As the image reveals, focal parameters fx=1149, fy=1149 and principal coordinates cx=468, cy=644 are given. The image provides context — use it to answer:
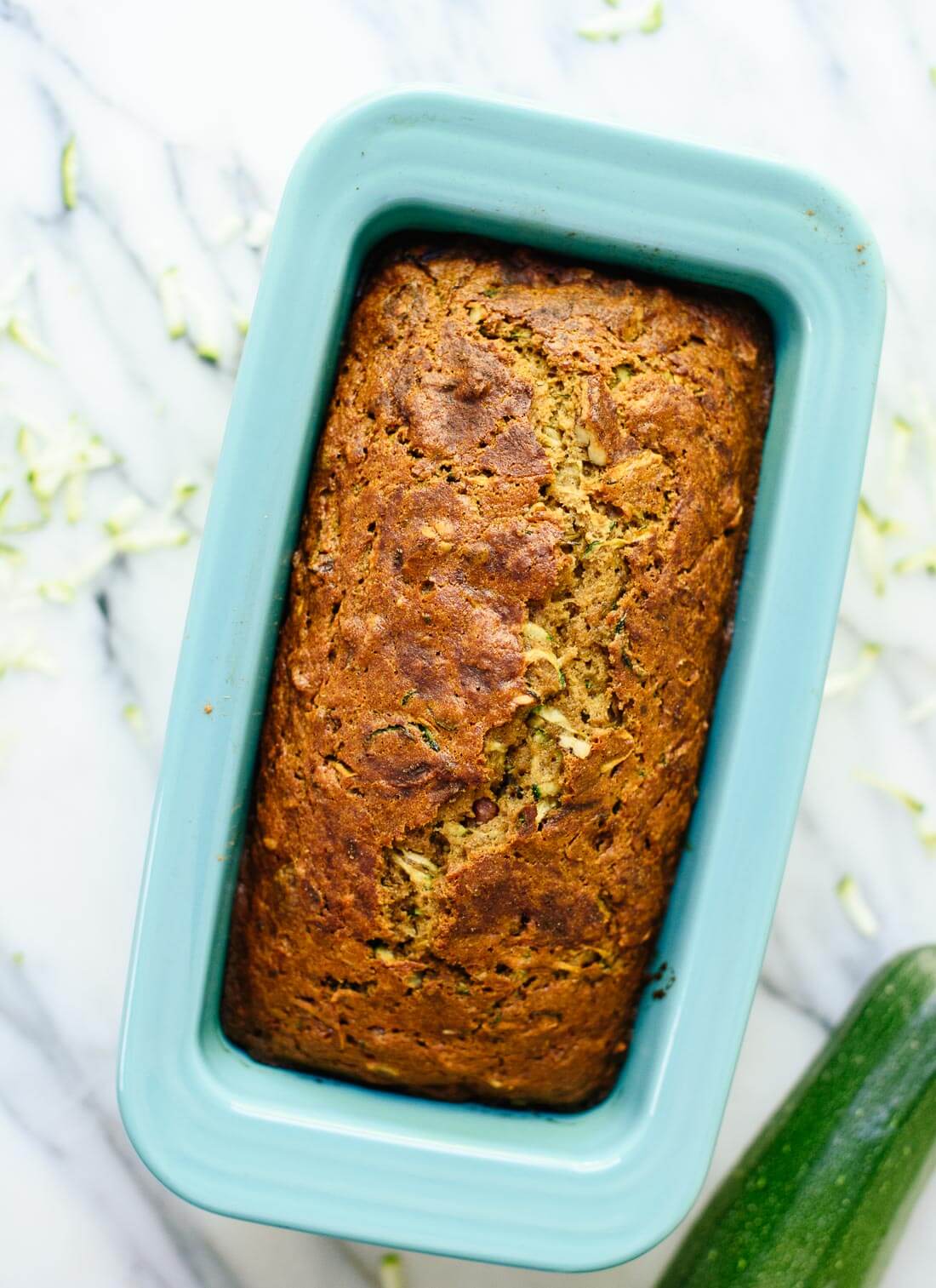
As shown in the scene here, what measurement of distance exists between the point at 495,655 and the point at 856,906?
0.91m

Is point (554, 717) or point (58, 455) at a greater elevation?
point (58, 455)

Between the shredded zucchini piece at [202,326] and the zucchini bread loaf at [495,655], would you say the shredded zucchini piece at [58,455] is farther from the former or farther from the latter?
the zucchini bread loaf at [495,655]

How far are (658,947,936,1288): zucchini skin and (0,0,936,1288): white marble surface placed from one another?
0.08 metres

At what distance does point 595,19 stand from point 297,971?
149 cm

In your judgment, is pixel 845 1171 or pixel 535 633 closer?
pixel 535 633

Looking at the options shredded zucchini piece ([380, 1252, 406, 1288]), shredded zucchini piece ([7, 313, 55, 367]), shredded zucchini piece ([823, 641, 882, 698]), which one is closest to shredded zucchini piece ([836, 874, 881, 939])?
shredded zucchini piece ([823, 641, 882, 698])

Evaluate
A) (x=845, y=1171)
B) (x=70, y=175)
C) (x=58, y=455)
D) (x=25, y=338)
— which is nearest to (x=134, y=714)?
(x=58, y=455)

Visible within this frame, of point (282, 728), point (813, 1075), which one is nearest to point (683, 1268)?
point (813, 1075)

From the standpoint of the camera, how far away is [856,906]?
1892mm

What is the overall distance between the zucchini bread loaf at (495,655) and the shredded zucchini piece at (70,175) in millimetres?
623

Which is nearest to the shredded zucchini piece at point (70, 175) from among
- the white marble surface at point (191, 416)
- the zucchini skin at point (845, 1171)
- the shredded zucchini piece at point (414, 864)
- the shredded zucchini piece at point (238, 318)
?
the white marble surface at point (191, 416)

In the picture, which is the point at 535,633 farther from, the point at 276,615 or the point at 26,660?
the point at 26,660

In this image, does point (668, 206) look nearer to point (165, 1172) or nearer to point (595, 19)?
point (595, 19)

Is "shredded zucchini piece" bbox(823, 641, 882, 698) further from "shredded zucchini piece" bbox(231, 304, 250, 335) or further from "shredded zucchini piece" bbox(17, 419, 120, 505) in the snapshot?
"shredded zucchini piece" bbox(17, 419, 120, 505)
